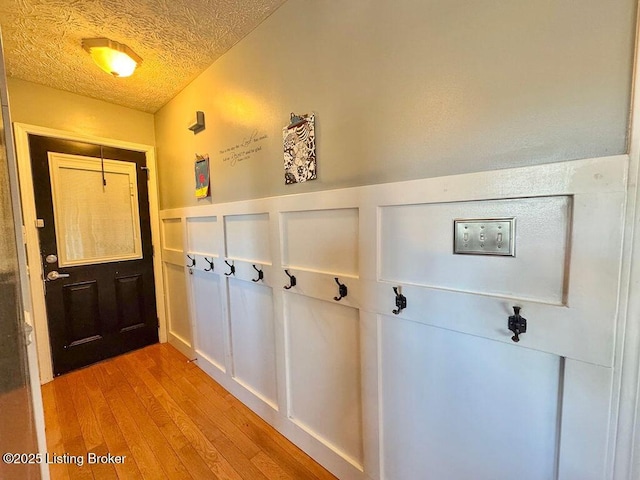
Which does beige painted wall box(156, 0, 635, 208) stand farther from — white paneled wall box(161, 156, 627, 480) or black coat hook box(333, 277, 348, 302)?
black coat hook box(333, 277, 348, 302)

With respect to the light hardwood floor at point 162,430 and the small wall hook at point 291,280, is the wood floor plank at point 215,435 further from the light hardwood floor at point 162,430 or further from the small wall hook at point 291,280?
the small wall hook at point 291,280

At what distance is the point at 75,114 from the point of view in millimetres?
2334

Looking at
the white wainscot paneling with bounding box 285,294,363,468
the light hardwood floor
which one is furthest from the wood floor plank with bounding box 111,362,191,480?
the white wainscot paneling with bounding box 285,294,363,468

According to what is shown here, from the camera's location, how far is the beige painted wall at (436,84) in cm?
69

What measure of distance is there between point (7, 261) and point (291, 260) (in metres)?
1.05

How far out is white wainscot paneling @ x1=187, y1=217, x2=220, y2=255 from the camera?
209cm

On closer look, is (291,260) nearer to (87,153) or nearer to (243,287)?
(243,287)

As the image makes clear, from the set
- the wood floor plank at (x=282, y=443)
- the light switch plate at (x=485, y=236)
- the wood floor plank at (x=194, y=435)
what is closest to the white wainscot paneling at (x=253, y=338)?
the wood floor plank at (x=282, y=443)

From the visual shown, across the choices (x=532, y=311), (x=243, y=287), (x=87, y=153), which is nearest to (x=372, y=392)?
(x=532, y=311)

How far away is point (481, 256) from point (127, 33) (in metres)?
2.19

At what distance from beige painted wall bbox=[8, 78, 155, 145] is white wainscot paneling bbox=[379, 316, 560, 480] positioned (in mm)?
2958

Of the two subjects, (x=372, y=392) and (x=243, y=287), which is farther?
(x=243, y=287)

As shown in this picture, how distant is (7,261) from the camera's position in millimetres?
851

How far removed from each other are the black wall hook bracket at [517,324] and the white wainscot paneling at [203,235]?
6.02 feet
